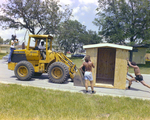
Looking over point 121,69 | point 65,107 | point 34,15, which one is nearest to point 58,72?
point 121,69

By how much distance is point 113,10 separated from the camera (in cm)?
2302

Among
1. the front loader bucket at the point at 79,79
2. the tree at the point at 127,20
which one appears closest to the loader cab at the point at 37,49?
the front loader bucket at the point at 79,79

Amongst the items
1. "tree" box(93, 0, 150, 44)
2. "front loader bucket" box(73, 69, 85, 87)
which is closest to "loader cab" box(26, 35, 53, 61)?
"front loader bucket" box(73, 69, 85, 87)

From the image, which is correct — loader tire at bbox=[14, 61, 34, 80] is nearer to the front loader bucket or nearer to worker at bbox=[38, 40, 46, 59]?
worker at bbox=[38, 40, 46, 59]

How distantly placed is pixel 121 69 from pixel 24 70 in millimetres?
5476

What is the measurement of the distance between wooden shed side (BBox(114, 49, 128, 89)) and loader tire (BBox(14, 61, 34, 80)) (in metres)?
4.68

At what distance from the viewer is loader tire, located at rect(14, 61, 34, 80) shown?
852 centimetres

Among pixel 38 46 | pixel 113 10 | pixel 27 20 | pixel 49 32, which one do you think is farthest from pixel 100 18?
pixel 38 46

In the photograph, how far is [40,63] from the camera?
29.5ft

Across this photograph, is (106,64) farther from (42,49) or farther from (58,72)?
(42,49)

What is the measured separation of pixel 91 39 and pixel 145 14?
32608mm

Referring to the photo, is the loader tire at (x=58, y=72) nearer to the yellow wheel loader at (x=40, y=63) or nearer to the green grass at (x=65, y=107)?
the yellow wheel loader at (x=40, y=63)

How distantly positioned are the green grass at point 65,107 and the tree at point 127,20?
56.0 ft

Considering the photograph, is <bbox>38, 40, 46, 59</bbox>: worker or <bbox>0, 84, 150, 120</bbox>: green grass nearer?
<bbox>0, 84, 150, 120</bbox>: green grass
